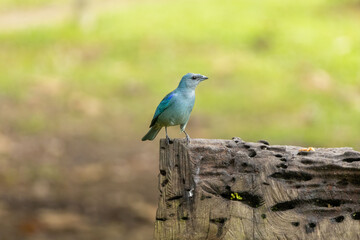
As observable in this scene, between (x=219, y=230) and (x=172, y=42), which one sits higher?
(x=172, y=42)

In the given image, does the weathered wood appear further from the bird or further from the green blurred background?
the green blurred background

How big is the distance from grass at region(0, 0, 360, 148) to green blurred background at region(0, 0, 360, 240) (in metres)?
0.03

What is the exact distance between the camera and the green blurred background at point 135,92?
8500 mm

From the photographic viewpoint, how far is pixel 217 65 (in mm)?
14078

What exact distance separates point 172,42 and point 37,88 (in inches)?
148

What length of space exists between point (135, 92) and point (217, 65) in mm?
2122

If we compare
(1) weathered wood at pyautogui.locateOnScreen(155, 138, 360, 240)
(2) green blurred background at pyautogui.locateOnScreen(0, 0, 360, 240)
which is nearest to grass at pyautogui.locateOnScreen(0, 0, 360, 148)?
(2) green blurred background at pyautogui.locateOnScreen(0, 0, 360, 240)

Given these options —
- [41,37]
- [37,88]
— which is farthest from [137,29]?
[37,88]

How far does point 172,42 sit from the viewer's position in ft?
50.0

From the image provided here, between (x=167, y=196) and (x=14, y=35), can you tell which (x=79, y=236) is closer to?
(x=167, y=196)

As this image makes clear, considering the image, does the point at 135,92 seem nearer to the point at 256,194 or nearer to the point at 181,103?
the point at 181,103

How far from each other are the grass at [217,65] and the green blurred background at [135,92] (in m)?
0.03

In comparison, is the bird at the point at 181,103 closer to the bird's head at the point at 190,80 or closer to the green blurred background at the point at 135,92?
the bird's head at the point at 190,80

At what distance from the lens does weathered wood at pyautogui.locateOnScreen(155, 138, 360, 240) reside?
114 inches
